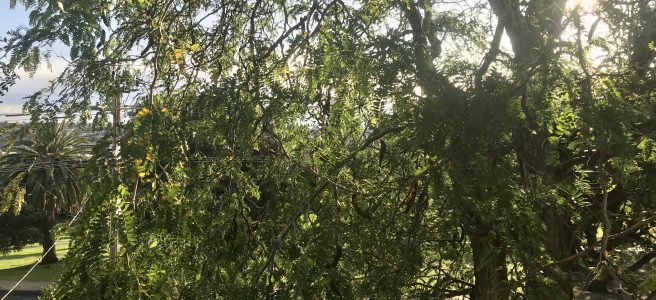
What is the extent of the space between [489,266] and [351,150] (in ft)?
3.73

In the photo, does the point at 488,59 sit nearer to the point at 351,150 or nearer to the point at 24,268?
the point at 351,150

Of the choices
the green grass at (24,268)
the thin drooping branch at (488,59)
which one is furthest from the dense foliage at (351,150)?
the green grass at (24,268)

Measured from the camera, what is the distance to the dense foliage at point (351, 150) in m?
2.50

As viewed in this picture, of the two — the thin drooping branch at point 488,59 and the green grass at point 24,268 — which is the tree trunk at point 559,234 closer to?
the thin drooping branch at point 488,59

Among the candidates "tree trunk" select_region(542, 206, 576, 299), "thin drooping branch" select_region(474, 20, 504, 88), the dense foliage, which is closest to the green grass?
the dense foliage

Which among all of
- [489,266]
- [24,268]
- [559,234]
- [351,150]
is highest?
[24,268]

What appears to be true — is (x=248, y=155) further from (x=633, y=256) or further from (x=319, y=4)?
(x=633, y=256)

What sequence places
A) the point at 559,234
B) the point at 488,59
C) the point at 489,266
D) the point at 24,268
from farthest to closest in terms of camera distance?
1. the point at 24,268
2. the point at 559,234
3. the point at 489,266
4. the point at 488,59

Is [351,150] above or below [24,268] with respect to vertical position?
below

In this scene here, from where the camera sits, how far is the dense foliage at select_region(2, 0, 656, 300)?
2504 mm

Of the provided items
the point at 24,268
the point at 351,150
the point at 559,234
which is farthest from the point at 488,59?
the point at 24,268

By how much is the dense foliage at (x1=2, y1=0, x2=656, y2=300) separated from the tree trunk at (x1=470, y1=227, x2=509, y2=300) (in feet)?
0.08

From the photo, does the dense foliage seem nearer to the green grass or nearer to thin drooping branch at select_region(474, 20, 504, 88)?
thin drooping branch at select_region(474, 20, 504, 88)

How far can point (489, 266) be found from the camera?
377 centimetres
